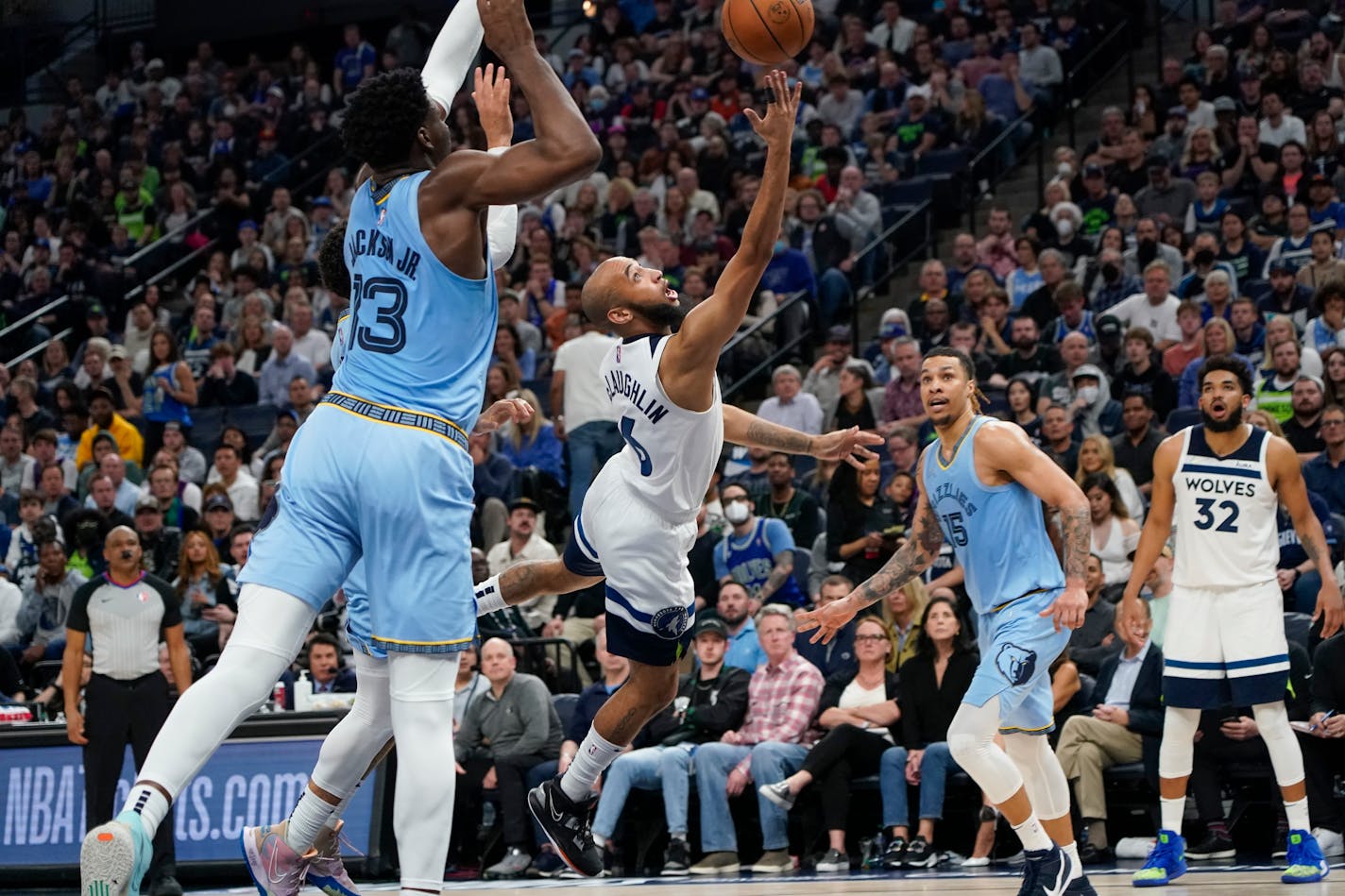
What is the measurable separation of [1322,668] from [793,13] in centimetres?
495

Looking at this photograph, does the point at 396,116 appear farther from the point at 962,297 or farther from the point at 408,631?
the point at 962,297

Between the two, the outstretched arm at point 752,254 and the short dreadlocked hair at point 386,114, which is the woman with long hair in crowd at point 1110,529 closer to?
the outstretched arm at point 752,254

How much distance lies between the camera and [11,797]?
37.6ft

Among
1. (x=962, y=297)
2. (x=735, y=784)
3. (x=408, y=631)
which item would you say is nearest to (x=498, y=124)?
(x=408, y=631)

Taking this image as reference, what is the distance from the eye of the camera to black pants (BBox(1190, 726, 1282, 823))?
31.9 feet

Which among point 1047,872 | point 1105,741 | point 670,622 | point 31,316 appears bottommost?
point 1047,872

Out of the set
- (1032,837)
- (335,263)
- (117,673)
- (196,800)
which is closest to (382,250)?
(335,263)

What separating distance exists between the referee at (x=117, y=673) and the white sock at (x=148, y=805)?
5782 millimetres

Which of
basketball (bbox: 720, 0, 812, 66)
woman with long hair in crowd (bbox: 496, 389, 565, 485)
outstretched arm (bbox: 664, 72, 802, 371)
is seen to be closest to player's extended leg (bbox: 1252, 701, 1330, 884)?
outstretched arm (bbox: 664, 72, 802, 371)

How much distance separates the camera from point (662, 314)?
6.75 metres

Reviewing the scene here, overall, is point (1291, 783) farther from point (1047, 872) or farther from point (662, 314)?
point (662, 314)

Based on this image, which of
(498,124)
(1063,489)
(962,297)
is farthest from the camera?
(962,297)

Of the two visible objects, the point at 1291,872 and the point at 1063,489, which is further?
the point at 1291,872

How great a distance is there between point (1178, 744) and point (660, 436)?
363cm
